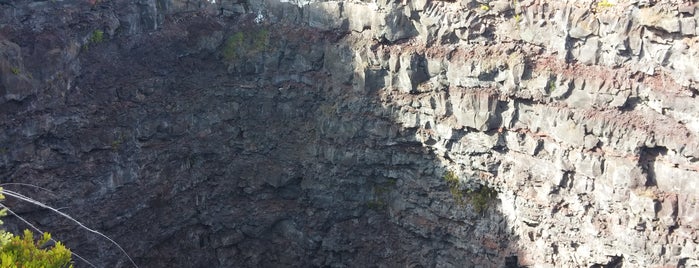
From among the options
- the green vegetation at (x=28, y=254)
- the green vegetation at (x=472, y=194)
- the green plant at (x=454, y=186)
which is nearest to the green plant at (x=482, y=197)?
the green vegetation at (x=472, y=194)

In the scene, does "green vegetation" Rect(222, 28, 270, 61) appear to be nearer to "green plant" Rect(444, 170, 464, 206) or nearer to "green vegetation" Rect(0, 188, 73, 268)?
"green plant" Rect(444, 170, 464, 206)

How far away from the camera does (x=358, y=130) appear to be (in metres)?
17.5

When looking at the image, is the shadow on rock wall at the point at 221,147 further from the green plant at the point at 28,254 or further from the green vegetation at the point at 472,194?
the green plant at the point at 28,254

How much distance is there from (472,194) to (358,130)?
3.34m

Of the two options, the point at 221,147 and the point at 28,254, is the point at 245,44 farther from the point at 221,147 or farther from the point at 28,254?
the point at 28,254

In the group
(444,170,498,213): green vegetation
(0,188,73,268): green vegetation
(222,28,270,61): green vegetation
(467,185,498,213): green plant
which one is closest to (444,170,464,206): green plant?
(444,170,498,213): green vegetation

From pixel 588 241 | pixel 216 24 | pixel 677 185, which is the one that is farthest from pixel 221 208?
pixel 677 185

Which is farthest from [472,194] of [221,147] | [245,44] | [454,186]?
[245,44]

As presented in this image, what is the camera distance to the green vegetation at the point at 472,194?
16047 millimetres

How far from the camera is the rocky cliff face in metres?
13.6

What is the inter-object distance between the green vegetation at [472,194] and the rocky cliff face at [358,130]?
0.15 feet

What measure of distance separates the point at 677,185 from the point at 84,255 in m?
13.2

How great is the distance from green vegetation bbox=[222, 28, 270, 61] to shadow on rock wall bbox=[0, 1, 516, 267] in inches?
1.5

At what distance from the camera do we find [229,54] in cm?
1850
